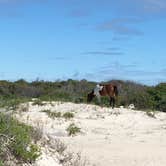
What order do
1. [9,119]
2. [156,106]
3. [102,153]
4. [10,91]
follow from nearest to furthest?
[9,119] → [102,153] → [156,106] → [10,91]

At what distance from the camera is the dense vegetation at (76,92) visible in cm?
3145

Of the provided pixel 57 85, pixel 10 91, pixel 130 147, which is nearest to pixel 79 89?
pixel 57 85

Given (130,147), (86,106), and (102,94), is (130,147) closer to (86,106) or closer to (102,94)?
(86,106)

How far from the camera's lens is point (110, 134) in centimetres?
1831

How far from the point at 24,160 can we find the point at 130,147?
226 inches

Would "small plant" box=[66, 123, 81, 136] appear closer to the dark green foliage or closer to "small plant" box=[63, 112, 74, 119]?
"small plant" box=[63, 112, 74, 119]

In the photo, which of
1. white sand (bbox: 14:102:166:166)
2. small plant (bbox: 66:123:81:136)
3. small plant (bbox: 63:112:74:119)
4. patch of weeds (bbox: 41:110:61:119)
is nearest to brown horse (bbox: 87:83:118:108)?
white sand (bbox: 14:102:166:166)

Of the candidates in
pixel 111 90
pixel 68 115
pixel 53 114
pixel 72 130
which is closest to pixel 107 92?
pixel 111 90

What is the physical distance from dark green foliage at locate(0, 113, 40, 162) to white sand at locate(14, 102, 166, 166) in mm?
338

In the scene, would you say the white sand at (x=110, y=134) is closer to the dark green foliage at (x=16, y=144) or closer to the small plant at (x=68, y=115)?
the small plant at (x=68, y=115)

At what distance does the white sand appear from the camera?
13.3 m

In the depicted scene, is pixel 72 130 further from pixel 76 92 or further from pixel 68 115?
pixel 76 92

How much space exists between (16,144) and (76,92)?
1217 inches

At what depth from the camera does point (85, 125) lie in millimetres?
20188
